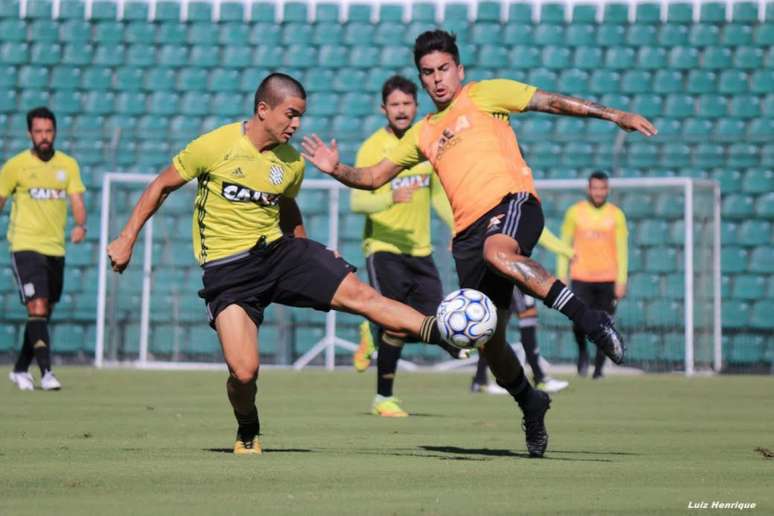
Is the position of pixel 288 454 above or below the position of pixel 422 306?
below

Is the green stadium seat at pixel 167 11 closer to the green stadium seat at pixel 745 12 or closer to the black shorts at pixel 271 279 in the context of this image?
the green stadium seat at pixel 745 12

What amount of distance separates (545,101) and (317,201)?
13.2m

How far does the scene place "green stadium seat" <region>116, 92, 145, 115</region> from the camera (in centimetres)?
2283

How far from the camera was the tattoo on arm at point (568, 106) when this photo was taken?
750 cm

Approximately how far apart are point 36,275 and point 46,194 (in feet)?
2.71

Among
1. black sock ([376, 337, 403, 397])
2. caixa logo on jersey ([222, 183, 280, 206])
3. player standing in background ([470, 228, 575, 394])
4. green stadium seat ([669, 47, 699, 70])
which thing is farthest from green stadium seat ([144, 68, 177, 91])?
caixa logo on jersey ([222, 183, 280, 206])

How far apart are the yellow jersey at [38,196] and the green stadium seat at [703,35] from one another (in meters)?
12.4

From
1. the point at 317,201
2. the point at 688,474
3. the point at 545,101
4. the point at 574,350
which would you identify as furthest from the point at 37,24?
the point at 688,474

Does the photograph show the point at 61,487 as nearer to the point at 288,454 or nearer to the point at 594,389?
the point at 288,454

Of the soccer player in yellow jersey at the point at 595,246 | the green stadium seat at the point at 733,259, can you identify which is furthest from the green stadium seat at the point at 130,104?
the green stadium seat at the point at 733,259

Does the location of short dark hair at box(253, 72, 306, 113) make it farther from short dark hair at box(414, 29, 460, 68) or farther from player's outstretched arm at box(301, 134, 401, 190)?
short dark hair at box(414, 29, 460, 68)

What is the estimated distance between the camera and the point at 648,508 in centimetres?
527

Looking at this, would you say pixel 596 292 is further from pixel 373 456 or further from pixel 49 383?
pixel 373 456

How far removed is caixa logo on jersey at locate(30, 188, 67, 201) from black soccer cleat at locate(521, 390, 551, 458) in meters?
7.71
